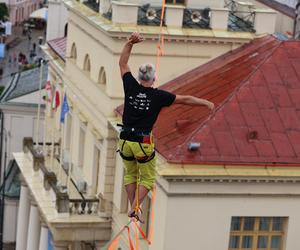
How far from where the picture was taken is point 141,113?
20.6 meters

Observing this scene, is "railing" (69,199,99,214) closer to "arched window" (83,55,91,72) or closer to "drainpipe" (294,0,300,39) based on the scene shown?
"arched window" (83,55,91,72)

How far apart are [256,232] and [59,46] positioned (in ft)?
77.4

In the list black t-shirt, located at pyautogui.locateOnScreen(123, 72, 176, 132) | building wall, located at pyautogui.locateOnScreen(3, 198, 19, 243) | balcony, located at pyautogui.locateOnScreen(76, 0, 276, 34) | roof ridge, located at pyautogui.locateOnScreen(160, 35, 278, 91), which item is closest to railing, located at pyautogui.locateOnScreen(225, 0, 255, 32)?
balcony, located at pyautogui.locateOnScreen(76, 0, 276, 34)

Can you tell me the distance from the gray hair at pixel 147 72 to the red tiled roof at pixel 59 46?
31.9 m

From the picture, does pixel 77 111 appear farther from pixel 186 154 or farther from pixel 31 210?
pixel 186 154

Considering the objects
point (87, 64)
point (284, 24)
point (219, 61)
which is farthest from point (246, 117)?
point (284, 24)

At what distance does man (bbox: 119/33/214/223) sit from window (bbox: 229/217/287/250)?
13.5m

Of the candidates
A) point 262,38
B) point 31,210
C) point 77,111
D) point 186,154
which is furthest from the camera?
point 31,210

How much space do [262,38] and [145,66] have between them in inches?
826

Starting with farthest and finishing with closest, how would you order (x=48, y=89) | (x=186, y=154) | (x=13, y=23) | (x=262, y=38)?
(x=13, y=23), (x=48, y=89), (x=262, y=38), (x=186, y=154)

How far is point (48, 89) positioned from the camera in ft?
179

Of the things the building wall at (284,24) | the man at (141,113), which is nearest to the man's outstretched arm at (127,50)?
the man at (141,113)

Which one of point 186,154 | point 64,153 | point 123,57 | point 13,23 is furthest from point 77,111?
point 13,23

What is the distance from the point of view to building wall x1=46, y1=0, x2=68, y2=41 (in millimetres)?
61250
